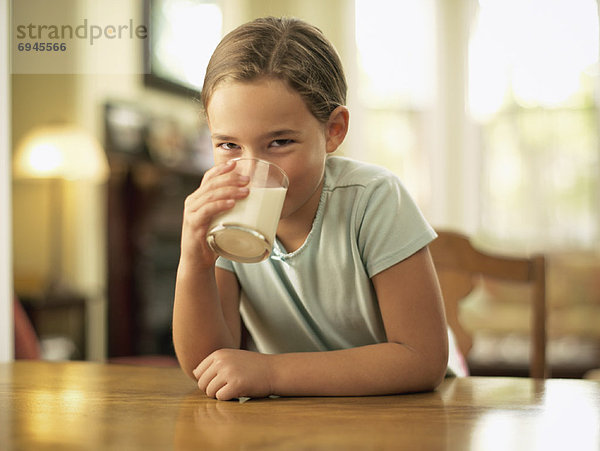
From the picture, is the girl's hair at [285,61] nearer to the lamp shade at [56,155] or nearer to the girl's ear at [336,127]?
the girl's ear at [336,127]

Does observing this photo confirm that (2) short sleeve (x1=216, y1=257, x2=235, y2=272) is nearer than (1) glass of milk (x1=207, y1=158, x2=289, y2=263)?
No

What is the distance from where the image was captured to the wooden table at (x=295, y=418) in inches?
23.4

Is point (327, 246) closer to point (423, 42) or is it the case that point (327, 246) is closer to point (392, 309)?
point (392, 309)

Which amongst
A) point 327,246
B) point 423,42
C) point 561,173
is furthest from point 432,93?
point 327,246

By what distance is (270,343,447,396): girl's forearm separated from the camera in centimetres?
81

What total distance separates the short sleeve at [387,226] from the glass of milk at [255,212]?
0.59ft

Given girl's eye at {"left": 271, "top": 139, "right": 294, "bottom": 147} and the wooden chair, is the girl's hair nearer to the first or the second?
girl's eye at {"left": 271, "top": 139, "right": 294, "bottom": 147}

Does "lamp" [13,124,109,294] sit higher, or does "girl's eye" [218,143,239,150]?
"girl's eye" [218,143,239,150]

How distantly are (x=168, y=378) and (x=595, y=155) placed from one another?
5.60m

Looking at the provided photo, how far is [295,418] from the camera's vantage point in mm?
683

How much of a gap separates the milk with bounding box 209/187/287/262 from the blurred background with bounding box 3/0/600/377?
2.45m

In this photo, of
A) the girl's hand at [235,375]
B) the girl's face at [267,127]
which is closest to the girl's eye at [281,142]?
the girl's face at [267,127]

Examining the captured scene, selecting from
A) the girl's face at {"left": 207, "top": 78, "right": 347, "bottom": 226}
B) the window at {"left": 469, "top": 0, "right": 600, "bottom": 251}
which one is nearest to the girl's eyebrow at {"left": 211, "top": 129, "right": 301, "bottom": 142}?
the girl's face at {"left": 207, "top": 78, "right": 347, "bottom": 226}

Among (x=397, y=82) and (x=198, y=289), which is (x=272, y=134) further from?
(x=397, y=82)
